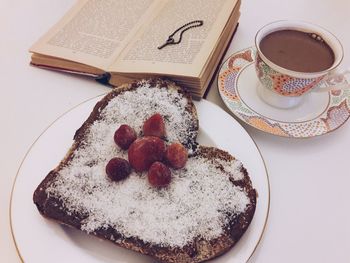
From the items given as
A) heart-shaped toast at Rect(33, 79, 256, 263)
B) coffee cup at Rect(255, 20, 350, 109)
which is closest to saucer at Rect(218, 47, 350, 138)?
coffee cup at Rect(255, 20, 350, 109)

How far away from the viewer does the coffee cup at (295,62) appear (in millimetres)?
932

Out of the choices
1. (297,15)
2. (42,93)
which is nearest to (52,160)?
(42,93)

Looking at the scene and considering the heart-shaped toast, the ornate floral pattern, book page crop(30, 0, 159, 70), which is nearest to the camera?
the heart-shaped toast

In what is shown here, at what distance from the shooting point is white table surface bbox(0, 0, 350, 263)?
0.79 meters

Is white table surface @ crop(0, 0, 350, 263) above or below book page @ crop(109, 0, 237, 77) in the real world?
below

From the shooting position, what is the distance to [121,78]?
1050 mm

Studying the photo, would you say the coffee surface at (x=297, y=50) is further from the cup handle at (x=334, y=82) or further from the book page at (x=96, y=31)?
the book page at (x=96, y=31)

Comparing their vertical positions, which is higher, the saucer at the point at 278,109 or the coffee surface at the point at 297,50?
the coffee surface at the point at 297,50

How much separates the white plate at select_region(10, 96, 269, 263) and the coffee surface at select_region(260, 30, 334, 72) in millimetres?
209

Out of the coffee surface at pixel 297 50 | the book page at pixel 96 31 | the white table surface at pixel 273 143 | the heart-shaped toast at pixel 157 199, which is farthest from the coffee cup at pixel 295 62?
the book page at pixel 96 31

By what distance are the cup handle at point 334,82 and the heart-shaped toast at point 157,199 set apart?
0.35 metres

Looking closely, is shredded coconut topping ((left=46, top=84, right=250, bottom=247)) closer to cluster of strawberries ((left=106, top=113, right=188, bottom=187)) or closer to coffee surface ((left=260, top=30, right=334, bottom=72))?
cluster of strawberries ((left=106, top=113, right=188, bottom=187))

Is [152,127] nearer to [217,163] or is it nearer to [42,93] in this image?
[217,163]

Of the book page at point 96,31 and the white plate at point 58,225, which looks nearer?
the white plate at point 58,225
